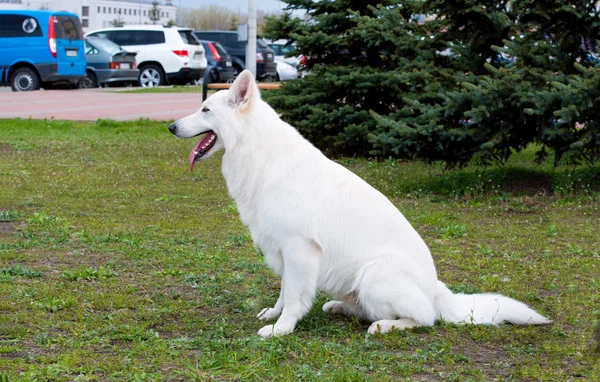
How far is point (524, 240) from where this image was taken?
25.6ft

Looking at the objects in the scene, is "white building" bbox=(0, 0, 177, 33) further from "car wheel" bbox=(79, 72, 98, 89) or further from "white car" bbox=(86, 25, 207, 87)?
"car wheel" bbox=(79, 72, 98, 89)

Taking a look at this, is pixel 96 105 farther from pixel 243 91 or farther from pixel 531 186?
pixel 243 91

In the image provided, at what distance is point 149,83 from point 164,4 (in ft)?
393

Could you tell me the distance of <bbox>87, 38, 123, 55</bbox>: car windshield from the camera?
29.6 metres

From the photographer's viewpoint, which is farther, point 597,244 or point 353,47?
point 353,47

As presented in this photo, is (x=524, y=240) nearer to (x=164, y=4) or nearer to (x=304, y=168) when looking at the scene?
(x=304, y=168)

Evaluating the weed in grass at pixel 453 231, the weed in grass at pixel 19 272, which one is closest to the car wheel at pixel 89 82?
the weed in grass at pixel 453 231

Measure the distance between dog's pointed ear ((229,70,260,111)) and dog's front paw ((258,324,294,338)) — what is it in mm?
1422

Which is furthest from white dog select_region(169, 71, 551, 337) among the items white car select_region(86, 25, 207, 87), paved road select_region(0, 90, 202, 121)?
white car select_region(86, 25, 207, 87)

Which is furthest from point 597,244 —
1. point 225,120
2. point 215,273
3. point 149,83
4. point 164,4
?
point 164,4

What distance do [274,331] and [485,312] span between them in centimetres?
141

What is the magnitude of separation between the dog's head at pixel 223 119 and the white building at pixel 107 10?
10134 centimetres

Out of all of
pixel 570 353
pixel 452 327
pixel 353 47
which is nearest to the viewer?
pixel 570 353

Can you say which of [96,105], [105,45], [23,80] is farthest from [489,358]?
[105,45]
